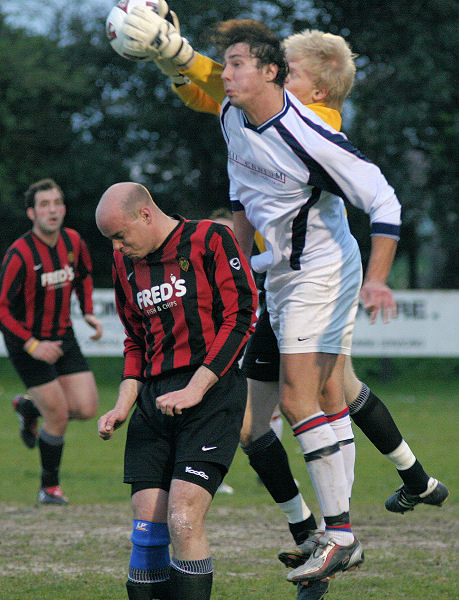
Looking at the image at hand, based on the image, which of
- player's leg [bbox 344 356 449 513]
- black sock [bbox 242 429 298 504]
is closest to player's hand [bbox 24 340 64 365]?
black sock [bbox 242 429 298 504]

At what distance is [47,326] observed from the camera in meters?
8.35

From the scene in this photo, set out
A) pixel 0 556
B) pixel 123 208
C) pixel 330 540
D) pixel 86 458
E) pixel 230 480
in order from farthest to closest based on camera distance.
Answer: pixel 86 458, pixel 230 480, pixel 0 556, pixel 330 540, pixel 123 208

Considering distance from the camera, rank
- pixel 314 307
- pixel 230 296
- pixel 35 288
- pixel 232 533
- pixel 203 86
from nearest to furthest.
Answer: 1. pixel 230 296
2. pixel 314 307
3. pixel 203 86
4. pixel 232 533
5. pixel 35 288

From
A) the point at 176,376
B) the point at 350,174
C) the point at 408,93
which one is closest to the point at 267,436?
the point at 176,376

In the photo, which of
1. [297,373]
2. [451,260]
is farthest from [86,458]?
[451,260]

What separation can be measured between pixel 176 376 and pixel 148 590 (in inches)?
37.9

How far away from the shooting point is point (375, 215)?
167 inches

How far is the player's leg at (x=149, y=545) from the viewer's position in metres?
4.03

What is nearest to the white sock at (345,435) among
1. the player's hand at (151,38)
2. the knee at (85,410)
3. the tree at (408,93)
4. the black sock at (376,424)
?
the black sock at (376,424)

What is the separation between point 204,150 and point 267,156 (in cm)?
1772

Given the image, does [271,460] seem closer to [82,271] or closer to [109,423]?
[109,423]

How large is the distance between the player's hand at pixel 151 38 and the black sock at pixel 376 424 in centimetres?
218

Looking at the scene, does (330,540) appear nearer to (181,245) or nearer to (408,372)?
(181,245)

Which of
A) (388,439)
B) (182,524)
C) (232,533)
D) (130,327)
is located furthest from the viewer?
(232,533)
